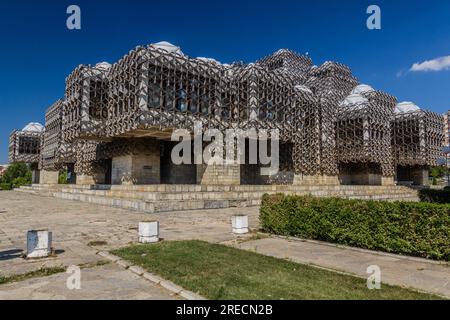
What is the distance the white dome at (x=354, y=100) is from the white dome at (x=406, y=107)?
10356 mm

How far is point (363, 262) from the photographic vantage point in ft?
22.5

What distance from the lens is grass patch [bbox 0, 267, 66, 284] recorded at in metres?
5.60

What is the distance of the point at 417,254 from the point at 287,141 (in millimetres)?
31779

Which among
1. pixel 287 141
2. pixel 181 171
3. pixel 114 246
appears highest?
pixel 287 141

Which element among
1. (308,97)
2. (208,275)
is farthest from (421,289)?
(308,97)

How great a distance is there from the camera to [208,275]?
18.5ft

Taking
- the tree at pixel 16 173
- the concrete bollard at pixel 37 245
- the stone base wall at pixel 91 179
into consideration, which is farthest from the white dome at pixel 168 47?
the tree at pixel 16 173

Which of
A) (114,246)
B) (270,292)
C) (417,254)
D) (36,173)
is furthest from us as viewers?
(36,173)

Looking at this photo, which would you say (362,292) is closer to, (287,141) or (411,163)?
(287,141)

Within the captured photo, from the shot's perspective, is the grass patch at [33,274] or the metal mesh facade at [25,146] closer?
the grass patch at [33,274]

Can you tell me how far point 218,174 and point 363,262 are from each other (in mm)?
24368

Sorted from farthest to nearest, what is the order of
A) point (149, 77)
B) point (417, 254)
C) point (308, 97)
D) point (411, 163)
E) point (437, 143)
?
1. point (437, 143)
2. point (411, 163)
3. point (308, 97)
4. point (149, 77)
5. point (417, 254)

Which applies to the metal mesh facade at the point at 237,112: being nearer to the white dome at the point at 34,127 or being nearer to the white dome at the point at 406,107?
the white dome at the point at 406,107

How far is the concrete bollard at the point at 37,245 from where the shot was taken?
7254mm
